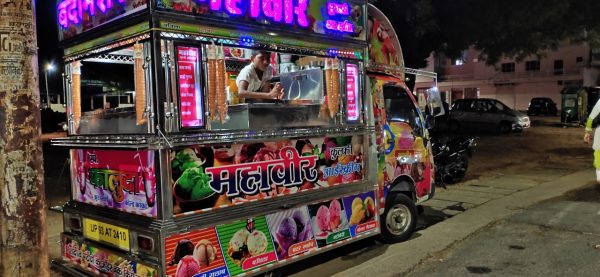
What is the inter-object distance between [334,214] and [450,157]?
5.79 meters

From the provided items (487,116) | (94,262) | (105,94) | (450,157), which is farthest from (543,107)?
(94,262)

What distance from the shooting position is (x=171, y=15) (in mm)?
3512

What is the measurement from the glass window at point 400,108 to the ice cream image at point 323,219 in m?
1.57

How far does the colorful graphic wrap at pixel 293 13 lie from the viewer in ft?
12.2

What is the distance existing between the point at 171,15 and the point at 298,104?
1.56 m

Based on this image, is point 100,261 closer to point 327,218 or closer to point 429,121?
point 327,218

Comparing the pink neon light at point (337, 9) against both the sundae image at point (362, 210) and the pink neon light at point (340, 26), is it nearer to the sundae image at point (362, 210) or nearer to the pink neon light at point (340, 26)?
the pink neon light at point (340, 26)

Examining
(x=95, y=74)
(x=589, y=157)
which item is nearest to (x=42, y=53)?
(x=95, y=74)

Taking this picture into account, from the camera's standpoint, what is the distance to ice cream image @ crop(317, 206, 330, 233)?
15.1 ft

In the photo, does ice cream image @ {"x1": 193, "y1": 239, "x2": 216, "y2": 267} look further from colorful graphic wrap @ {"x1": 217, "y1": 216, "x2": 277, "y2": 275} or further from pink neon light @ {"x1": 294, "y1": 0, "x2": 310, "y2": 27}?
pink neon light @ {"x1": 294, "y1": 0, "x2": 310, "y2": 27}

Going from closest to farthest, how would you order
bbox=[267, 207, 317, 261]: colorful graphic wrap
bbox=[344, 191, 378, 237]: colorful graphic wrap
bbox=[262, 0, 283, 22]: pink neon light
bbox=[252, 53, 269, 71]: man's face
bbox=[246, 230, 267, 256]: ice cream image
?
bbox=[246, 230, 267, 256]: ice cream image
bbox=[262, 0, 283, 22]: pink neon light
bbox=[267, 207, 317, 261]: colorful graphic wrap
bbox=[252, 53, 269, 71]: man's face
bbox=[344, 191, 378, 237]: colorful graphic wrap

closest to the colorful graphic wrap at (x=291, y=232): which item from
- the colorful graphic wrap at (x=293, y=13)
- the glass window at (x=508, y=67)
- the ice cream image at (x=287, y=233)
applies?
the ice cream image at (x=287, y=233)

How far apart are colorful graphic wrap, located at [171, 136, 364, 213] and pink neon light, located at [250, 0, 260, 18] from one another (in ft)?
3.50

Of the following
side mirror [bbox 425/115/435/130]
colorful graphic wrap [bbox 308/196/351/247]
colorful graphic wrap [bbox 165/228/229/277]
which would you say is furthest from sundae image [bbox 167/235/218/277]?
side mirror [bbox 425/115/435/130]
